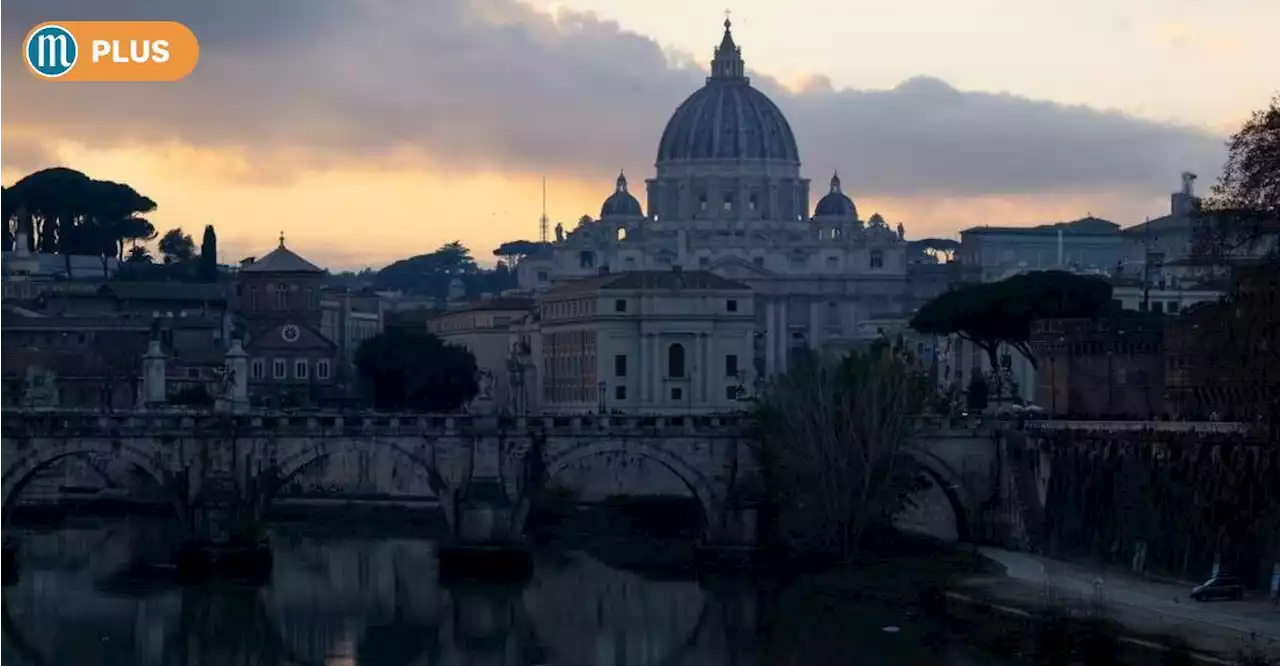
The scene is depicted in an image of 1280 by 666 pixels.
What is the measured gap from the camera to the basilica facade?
173750 millimetres

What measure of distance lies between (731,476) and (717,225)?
11720cm

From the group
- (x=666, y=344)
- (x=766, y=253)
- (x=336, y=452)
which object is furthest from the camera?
(x=766, y=253)

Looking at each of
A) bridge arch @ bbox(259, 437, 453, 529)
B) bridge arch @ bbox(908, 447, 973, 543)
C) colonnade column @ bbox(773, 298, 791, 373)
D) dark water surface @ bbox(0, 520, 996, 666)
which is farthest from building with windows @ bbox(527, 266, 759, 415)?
dark water surface @ bbox(0, 520, 996, 666)

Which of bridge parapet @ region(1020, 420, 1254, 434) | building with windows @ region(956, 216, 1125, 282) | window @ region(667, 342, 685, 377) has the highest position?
building with windows @ region(956, 216, 1125, 282)

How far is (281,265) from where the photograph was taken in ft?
449

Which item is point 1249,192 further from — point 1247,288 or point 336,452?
point 336,452

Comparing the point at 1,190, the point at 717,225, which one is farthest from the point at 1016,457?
the point at 717,225

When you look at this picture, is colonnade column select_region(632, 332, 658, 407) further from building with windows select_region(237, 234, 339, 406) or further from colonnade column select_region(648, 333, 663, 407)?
building with windows select_region(237, 234, 339, 406)

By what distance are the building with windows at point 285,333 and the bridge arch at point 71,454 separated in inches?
1699

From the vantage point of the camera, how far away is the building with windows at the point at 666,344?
128 m

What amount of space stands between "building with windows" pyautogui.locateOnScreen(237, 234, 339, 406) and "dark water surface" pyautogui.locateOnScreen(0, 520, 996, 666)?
4844 centimetres

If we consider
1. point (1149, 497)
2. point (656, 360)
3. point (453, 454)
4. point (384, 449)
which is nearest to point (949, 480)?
point (453, 454)

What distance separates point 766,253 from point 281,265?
174ft

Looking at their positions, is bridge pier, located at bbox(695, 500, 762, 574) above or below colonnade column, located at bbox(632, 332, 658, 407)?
below
